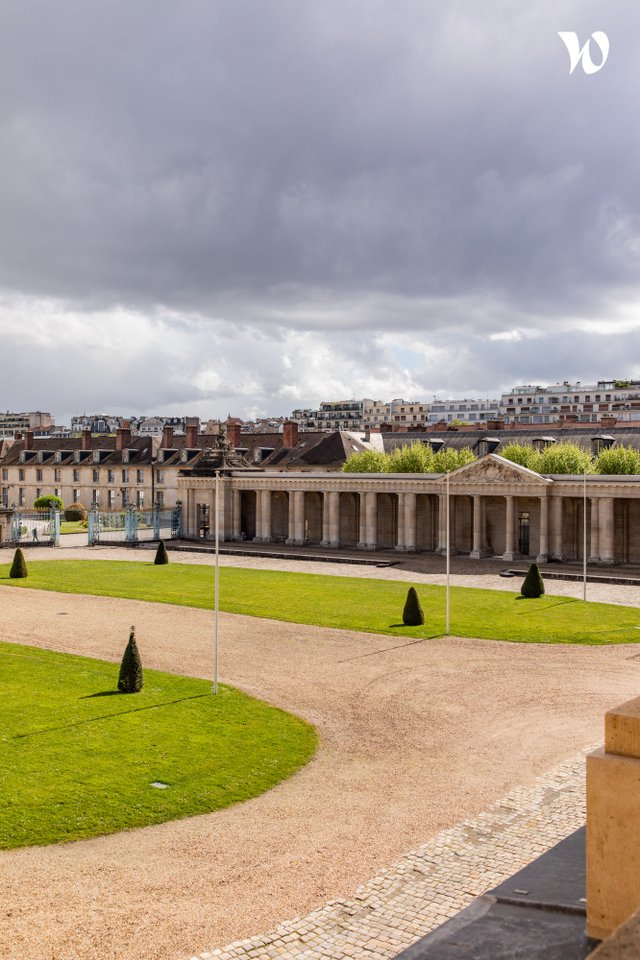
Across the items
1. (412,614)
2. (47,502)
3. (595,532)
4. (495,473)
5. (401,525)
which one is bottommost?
(412,614)

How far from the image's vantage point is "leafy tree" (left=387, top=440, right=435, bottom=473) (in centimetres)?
7456

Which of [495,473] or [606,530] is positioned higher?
[495,473]

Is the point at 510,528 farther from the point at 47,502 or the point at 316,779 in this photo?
the point at 47,502

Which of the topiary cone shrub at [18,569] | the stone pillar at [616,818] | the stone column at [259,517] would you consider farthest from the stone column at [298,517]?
the stone pillar at [616,818]

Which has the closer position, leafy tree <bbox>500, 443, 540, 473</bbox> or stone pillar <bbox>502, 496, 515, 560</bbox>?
stone pillar <bbox>502, 496, 515, 560</bbox>

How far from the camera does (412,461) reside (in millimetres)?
74750

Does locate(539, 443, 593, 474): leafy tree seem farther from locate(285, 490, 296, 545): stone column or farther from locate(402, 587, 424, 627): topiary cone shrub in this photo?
locate(402, 587, 424, 627): topiary cone shrub

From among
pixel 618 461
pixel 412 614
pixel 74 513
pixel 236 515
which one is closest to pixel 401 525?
pixel 236 515

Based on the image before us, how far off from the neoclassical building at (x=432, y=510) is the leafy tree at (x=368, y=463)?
712 centimetres

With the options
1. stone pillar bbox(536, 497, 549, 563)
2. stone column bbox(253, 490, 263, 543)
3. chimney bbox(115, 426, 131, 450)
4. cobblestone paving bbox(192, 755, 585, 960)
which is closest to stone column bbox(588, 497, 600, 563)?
stone pillar bbox(536, 497, 549, 563)

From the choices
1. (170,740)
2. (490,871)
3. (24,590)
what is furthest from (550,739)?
(24,590)

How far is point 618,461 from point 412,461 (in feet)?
56.9

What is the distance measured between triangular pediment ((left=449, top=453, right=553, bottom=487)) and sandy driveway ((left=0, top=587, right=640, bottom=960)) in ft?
84.5

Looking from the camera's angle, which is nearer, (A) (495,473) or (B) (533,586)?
(B) (533,586)
